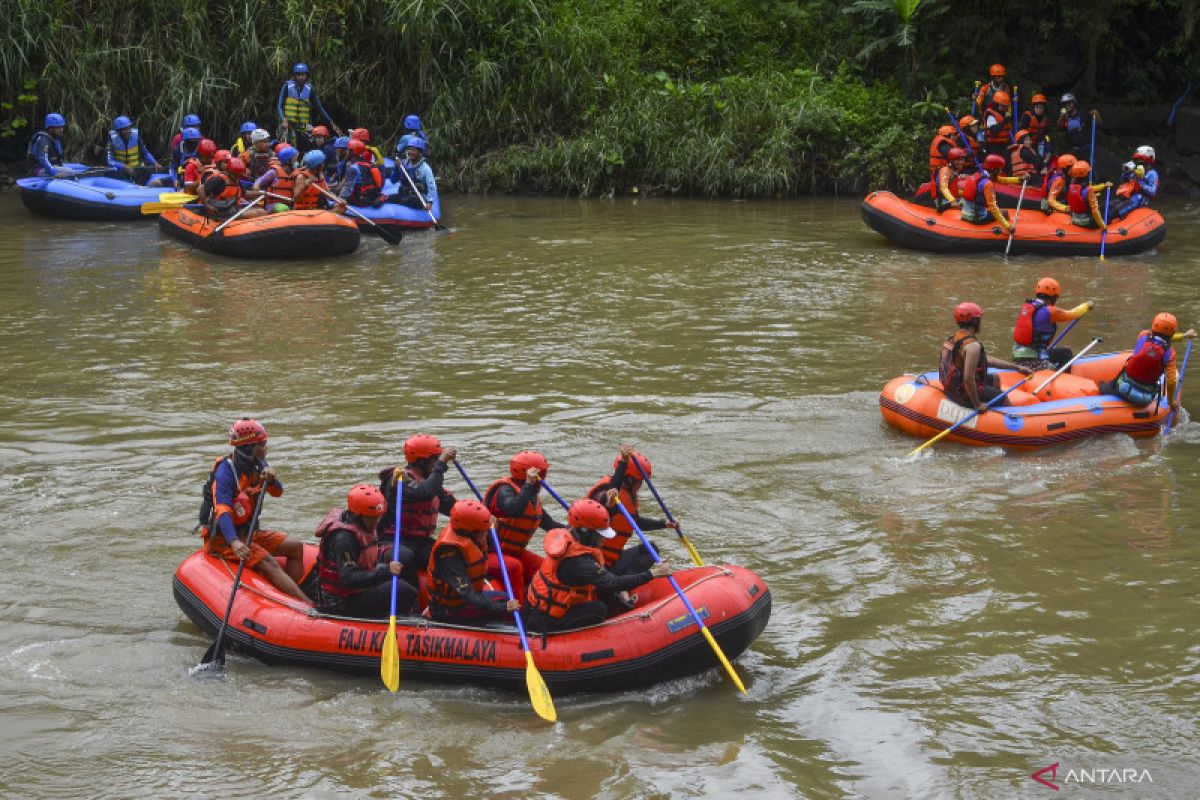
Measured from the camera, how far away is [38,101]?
70.2 feet

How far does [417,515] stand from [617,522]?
105 centimetres

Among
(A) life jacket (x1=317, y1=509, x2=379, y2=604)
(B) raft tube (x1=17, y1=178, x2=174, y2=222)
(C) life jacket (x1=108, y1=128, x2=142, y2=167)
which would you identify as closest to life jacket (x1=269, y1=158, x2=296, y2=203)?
(B) raft tube (x1=17, y1=178, x2=174, y2=222)

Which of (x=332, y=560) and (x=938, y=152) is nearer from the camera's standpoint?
(x=332, y=560)

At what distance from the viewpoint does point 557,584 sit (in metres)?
6.87

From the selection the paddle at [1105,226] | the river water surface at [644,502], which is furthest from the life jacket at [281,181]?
the paddle at [1105,226]

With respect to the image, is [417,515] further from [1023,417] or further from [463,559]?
[1023,417]

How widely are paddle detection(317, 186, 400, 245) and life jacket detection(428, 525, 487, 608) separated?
10852 mm

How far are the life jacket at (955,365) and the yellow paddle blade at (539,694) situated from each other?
468 cm

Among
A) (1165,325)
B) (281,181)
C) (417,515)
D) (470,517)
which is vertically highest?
(281,181)

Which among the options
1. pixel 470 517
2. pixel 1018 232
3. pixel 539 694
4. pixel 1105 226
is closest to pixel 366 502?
pixel 470 517

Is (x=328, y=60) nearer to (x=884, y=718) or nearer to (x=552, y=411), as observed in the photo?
(x=552, y=411)

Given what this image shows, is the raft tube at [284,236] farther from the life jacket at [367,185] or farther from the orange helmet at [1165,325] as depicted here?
the orange helmet at [1165,325]

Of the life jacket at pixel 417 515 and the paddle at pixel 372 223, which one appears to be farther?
the paddle at pixel 372 223

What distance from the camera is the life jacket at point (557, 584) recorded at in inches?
269
